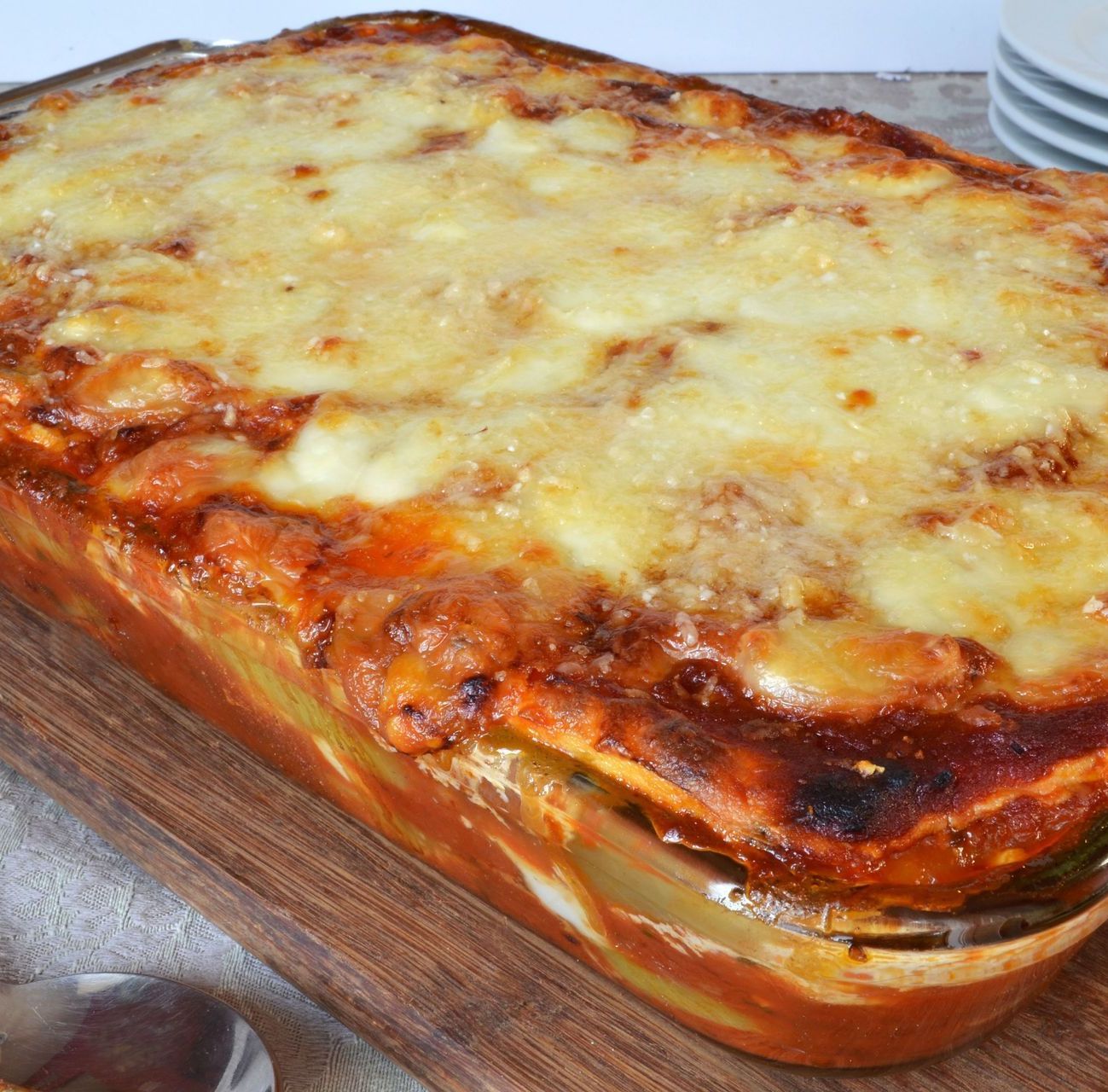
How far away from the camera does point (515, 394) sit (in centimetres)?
160

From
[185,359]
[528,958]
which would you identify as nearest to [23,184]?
[185,359]

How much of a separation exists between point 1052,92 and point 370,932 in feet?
6.98

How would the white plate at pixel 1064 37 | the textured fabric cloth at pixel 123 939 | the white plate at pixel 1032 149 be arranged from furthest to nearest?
1. the white plate at pixel 1032 149
2. the white plate at pixel 1064 37
3. the textured fabric cloth at pixel 123 939

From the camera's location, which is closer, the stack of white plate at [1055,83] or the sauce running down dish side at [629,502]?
the sauce running down dish side at [629,502]

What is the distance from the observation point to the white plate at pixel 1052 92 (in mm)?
2570

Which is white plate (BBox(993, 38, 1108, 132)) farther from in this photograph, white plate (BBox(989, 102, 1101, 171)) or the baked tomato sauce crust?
the baked tomato sauce crust

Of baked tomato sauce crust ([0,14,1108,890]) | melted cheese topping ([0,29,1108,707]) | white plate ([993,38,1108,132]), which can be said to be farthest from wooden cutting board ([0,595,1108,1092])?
white plate ([993,38,1108,132])

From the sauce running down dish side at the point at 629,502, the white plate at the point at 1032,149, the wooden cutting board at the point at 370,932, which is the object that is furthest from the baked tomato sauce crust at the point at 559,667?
the white plate at the point at 1032,149

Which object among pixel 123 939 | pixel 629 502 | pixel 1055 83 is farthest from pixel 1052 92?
pixel 123 939

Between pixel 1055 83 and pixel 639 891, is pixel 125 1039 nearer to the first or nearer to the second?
pixel 639 891

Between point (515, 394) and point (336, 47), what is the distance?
1.31 meters

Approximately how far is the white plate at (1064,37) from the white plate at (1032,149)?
6.1 inches

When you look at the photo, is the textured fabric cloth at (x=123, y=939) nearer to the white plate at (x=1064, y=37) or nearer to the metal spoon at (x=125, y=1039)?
the metal spoon at (x=125, y=1039)

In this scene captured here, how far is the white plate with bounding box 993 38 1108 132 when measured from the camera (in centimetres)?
257
